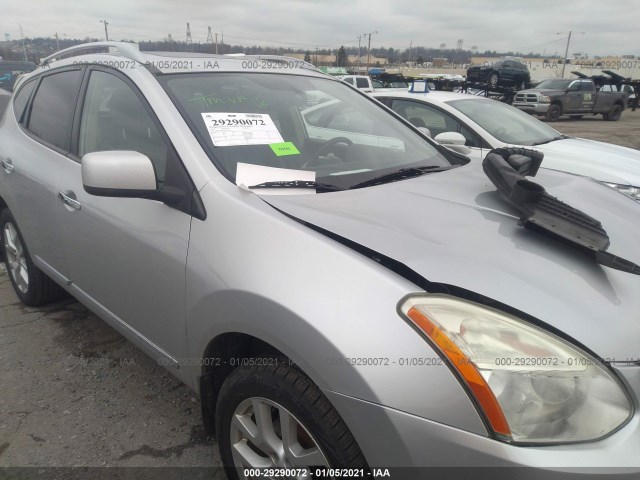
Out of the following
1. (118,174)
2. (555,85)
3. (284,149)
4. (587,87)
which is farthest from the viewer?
(555,85)

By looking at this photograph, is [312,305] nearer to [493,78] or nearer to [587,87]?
[587,87]

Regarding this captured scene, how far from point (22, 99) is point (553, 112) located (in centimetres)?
2036

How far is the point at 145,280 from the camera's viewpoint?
197 cm

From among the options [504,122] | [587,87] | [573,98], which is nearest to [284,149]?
[504,122]

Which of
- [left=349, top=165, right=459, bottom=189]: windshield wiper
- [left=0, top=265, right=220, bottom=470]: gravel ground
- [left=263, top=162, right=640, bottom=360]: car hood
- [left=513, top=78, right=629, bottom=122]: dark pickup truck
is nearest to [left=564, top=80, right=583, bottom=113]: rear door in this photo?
[left=513, top=78, right=629, bottom=122]: dark pickup truck

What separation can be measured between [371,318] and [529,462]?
49 centimetres

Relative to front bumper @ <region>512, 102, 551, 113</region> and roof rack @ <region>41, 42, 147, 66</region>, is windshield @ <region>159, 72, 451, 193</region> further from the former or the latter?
front bumper @ <region>512, 102, 551, 113</region>

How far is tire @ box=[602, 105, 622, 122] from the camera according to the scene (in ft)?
70.0

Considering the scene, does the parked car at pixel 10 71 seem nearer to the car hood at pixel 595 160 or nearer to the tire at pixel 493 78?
the tire at pixel 493 78

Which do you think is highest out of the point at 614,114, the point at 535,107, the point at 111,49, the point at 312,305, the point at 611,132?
the point at 111,49

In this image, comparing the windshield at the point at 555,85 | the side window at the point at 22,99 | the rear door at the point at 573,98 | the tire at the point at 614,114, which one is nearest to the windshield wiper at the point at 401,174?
the side window at the point at 22,99

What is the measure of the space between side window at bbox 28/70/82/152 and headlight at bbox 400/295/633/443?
2327 millimetres

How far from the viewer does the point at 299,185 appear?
1.87 metres

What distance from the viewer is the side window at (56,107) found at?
2.69 metres
